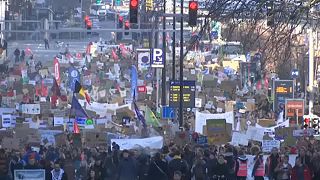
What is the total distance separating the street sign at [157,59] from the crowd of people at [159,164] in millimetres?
19969

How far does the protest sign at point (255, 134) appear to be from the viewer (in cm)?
3301

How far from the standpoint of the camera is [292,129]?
32.9m

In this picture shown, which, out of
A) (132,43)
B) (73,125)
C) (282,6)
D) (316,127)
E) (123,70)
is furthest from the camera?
(132,43)

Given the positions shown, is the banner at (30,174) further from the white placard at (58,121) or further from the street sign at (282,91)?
the street sign at (282,91)

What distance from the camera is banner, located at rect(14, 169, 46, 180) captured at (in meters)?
23.9

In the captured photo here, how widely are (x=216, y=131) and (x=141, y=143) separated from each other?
2.02 m

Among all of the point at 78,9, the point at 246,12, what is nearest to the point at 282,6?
the point at 246,12

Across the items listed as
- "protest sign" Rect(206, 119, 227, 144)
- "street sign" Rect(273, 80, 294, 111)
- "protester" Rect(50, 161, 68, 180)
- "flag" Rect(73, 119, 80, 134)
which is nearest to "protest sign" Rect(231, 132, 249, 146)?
"protest sign" Rect(206, 119, 227, 144)

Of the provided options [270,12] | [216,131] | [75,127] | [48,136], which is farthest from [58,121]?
[270,12]

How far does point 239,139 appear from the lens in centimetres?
3247

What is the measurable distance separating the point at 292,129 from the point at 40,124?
6.89m

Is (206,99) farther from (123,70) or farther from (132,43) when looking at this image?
(132,43)

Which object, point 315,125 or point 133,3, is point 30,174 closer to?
point 133,3

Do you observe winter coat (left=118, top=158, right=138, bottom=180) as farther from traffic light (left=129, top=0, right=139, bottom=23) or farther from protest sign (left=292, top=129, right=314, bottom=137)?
traffic light (left=129, top=0, right=139, bottom=23)
